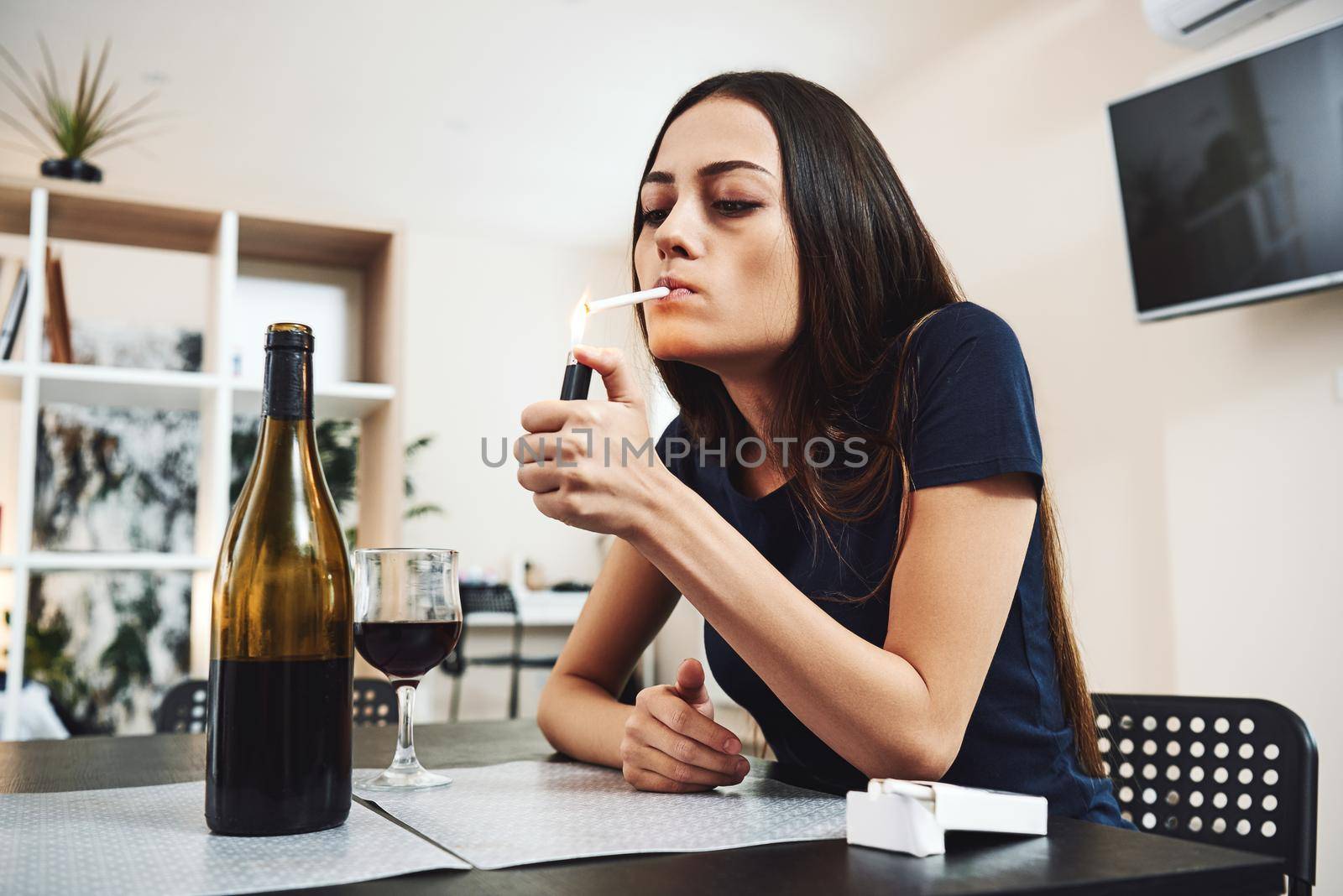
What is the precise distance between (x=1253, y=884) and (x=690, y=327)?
63 centimetres

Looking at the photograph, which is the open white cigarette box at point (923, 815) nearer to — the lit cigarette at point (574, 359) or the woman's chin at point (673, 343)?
the lit cigarette at point (574, 359)

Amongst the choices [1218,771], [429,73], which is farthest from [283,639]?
[429,73]

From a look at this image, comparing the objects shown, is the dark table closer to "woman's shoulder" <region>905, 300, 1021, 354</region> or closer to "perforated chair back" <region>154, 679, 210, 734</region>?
"woman's shoulder" <region>905, 300, 1021, 354</region>

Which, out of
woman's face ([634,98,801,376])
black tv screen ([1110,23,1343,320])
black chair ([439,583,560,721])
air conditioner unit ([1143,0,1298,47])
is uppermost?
air conditioner unit ([1143,0,1298,47])

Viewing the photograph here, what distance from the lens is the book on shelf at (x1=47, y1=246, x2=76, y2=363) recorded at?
2471 mm

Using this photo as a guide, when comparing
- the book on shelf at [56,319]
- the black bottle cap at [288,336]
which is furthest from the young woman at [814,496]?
the book on shelf at [56,319]

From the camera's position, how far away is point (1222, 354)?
3184 millimetres

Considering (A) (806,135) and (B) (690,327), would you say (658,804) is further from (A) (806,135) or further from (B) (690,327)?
(A) (806,135)

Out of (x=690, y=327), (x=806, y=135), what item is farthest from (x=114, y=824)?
(x=806, y=135)

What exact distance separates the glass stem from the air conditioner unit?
303 cm

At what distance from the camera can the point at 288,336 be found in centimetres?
61

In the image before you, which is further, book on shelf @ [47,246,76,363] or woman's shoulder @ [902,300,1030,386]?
book on shelf @ [47,246,76,363]

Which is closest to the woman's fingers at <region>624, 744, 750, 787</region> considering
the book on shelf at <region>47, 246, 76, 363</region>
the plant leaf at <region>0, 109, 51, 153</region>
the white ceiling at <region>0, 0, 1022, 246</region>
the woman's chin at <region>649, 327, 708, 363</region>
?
the woman's chin at <region>649, 327, 708, 363</region>

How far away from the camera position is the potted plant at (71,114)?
260 cm
